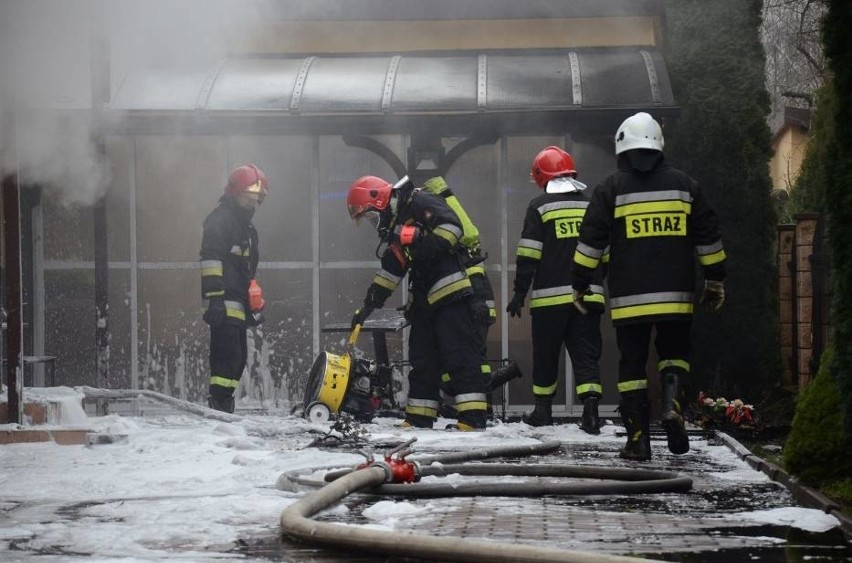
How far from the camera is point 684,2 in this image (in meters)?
13.8

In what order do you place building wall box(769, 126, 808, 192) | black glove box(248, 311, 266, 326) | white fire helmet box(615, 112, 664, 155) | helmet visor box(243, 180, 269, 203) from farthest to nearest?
building wall box(769, 126, 808, 192) < black glove box(248, 311, 266, 326) < helmet visor box(243, 180, 269, 203) < white fire helmet box(615, 112, 664, 155)

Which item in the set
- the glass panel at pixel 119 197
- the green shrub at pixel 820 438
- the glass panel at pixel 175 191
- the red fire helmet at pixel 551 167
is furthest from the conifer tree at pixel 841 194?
the glass panel at pixel 119 197

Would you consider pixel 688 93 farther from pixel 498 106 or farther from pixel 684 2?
pixel 498 106

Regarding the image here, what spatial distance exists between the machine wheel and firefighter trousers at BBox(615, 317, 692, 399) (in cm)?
348

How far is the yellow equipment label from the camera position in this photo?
11.2 meters

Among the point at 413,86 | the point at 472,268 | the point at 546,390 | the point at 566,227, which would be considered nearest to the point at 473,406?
the point at 546,390

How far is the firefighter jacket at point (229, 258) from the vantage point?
11773mm

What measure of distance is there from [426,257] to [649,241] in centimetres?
256

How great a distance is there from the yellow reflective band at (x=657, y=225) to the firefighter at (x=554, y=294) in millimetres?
2394

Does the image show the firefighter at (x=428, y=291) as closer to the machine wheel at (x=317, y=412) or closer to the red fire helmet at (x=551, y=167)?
the machine wheel at (x=317, y=412)

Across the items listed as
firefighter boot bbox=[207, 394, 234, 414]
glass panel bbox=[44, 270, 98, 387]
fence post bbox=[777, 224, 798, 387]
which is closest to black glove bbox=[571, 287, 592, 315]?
firefighter boot bbox=[207, 394, 234, 414]

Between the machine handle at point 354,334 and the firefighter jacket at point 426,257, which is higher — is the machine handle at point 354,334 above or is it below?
below

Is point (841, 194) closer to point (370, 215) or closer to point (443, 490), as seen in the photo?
point (443, 490)

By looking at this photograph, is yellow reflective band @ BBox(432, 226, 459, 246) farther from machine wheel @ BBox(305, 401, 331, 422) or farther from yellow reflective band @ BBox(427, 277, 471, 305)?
machine wheel @ BBox(305, 401, 331, 422)
